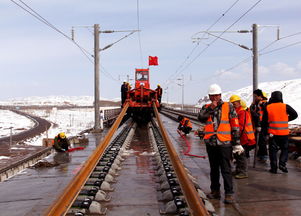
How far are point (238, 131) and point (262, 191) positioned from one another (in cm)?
131

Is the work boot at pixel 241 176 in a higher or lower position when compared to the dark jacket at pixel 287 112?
lower

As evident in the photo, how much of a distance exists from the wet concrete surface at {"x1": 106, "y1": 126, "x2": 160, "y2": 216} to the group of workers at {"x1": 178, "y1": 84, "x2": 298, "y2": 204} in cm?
111

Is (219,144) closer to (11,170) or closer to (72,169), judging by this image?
(72,169)

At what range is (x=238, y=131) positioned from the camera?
5.97m

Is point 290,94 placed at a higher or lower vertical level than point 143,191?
higher

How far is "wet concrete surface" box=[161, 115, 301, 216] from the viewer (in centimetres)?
532

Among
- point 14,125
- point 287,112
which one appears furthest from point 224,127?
point 14,125

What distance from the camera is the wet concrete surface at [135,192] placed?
557 centimetres

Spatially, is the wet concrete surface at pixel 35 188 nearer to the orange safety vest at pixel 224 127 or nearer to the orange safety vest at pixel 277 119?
the orange safety vest at pixel 224 127

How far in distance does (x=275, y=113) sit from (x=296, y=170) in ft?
4.69

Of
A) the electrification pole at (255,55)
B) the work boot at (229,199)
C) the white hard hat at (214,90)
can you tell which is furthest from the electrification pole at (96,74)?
the work boot at (229,199)

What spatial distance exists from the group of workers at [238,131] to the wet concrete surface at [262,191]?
25 centimetres

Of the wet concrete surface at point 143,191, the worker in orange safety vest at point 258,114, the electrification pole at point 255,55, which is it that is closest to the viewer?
the wet concrete surface at point 143,191

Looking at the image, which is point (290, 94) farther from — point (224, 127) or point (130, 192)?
point (224, 127)
